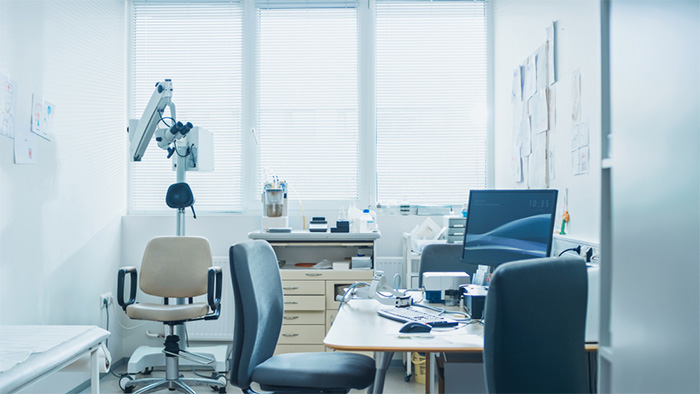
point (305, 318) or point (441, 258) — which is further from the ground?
point (441, 258)

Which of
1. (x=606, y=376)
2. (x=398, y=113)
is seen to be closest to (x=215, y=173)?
(x=398, y=113)

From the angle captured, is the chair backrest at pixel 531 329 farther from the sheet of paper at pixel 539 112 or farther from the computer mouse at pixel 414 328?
the sheet of paper at pixel 539 112

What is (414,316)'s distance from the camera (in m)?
2.08

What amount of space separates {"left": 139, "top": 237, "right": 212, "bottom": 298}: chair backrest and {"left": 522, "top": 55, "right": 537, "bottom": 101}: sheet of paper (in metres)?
2.28

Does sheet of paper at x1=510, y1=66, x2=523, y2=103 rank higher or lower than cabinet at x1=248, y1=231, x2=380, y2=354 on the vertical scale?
higher

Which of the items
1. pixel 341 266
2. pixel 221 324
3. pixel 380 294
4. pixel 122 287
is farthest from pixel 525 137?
pixel 122 287

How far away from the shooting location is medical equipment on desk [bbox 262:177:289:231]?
3725 mm

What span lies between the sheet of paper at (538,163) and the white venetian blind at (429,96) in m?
1.08

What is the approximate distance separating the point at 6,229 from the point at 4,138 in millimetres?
464

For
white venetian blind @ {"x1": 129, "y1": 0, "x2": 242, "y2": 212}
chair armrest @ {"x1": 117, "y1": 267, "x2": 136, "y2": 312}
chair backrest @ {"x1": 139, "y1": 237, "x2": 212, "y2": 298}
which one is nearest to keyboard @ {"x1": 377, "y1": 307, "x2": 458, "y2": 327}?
chair backrest @ {"x1": 139, "y1": 237, "x2": 212, "y2": 298}

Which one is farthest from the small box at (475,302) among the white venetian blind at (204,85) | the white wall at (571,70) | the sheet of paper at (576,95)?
the white venetian blind at (204,85)

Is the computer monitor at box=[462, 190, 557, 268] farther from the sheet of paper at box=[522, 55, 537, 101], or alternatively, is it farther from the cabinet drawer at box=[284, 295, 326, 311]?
the cabinet drawer at box=[284, 295, 326, 311]

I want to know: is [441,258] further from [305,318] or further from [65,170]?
[65,170]

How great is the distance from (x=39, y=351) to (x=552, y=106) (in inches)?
103
